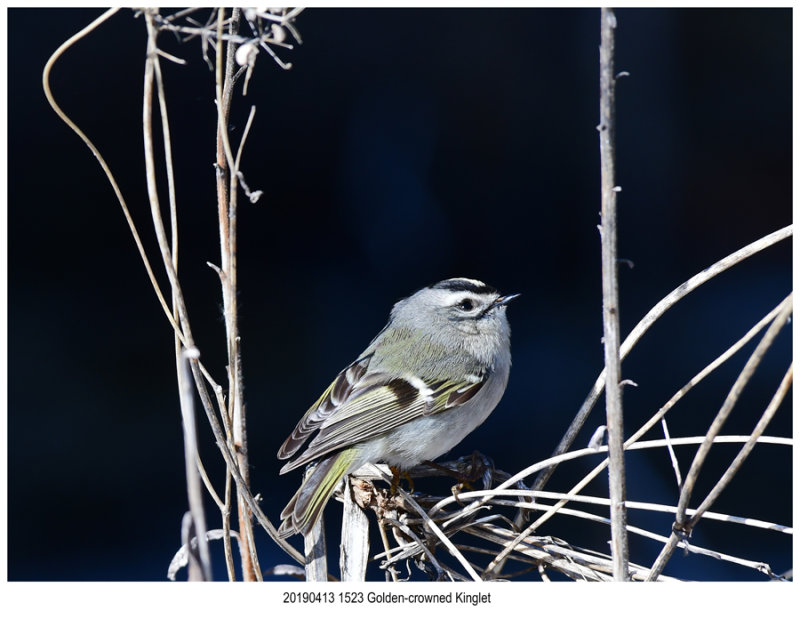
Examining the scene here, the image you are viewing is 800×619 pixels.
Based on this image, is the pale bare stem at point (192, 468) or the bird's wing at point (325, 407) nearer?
the pale bare stem at point (192, 468)

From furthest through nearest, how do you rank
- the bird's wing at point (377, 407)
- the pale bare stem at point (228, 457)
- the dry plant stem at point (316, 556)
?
1. the bird's wing at point (377, 407)
2. the dry plant stem at point (316, 556)
3. the pale bare stem at point (228, 457)

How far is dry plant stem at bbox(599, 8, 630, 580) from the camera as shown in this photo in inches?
34.0

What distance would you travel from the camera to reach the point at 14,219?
198 cm

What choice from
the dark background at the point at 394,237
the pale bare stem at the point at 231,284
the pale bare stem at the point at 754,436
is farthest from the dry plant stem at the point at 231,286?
the dark background at the point at 394,237

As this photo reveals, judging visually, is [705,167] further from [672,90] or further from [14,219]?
[14,219]

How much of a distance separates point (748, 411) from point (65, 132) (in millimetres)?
2294

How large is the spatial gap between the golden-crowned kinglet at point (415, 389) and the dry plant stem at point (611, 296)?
1.80 feet

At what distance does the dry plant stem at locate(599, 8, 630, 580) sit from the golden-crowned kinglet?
547 mm

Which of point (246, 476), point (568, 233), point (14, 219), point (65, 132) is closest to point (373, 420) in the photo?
point (246, 476)

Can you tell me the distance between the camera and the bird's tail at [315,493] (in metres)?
1.24

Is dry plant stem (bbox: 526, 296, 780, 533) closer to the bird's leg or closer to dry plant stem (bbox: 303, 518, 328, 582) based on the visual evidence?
dry plant stem (bbox: 303, 518, 328, 582)

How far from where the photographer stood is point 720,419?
87 centimetres

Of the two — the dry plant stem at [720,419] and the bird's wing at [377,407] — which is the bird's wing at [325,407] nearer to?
the bird's wing at [377,407]

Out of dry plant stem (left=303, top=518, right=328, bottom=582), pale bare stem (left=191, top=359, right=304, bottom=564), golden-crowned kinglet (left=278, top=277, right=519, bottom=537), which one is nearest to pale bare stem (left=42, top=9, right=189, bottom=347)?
pale bare stem (left=191, top=359, right=304, bottom=564)
